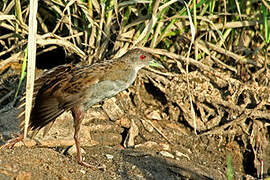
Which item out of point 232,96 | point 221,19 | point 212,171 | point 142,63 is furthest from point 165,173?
point 221,19

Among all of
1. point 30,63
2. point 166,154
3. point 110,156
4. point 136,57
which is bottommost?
point 166,154

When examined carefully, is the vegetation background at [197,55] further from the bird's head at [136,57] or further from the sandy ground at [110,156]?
the bird's head at [136,57]

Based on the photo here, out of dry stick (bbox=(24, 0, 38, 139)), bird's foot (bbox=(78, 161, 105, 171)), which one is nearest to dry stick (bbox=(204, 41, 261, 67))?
bird's foot (bbox=(78, 161, 105, 171))

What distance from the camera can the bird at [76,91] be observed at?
158 inches

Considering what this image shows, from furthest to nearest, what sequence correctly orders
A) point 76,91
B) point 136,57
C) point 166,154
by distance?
point 166,154 → point 136,57 → point 76,91

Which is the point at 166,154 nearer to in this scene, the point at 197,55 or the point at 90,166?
the point at 90,166

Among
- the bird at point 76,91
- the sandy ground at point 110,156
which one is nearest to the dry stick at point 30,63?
the sandy ground at point 110,156

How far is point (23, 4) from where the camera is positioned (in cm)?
525

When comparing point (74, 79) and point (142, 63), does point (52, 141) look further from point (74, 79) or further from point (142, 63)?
point (142, 63)

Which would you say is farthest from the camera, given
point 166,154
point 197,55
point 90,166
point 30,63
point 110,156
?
point 197,55

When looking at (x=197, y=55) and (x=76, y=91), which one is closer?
(x=76, y=91)

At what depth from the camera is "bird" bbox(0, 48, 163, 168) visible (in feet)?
13.2

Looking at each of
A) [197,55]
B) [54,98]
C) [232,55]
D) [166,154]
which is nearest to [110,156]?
[166,154]

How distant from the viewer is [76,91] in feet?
13.3
